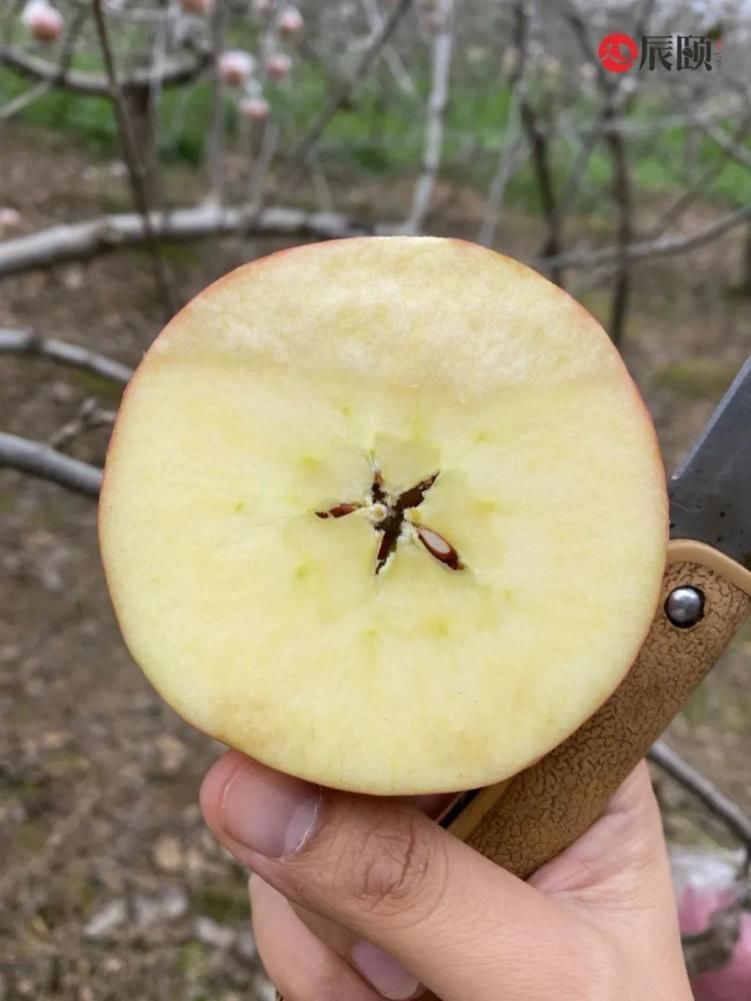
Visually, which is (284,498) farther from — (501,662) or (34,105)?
(34,105)

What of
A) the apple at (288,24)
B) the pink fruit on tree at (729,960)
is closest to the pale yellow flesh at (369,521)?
the pink fruit on tree at (729,960)

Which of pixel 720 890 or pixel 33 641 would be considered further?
pixel 33 641

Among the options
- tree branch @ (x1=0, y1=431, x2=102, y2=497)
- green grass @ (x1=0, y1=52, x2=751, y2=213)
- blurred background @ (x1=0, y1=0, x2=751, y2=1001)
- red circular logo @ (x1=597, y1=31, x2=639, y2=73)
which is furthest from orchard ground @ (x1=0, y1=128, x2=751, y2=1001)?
green grass @ (x1=0, y1=52, x2=751, y2=213)

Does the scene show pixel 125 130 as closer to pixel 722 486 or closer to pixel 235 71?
pixel 235 71

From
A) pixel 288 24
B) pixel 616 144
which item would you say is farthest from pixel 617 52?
pixel 288 24

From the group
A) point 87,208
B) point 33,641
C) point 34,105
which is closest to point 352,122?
point 34,105

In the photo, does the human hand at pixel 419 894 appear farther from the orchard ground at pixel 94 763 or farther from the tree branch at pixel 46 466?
the orchard ground at pixel 94 763

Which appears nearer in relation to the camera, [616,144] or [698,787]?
[698,787]
